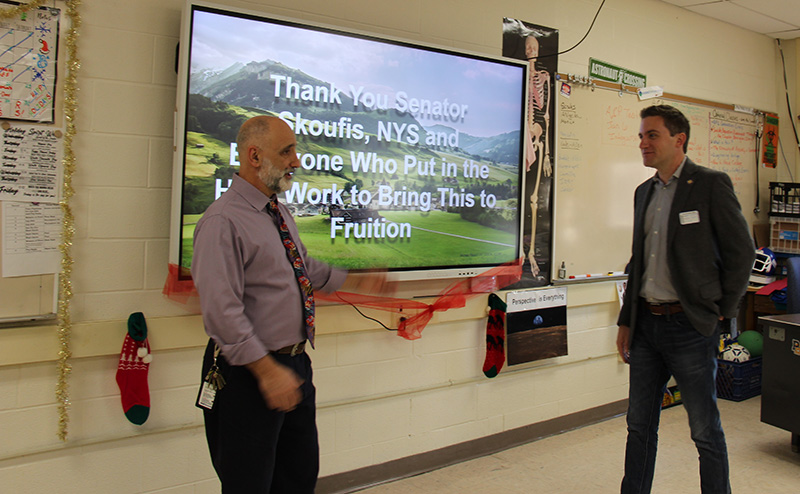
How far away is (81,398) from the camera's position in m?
2.04

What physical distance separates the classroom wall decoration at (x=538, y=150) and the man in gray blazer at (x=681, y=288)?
2.96 feet

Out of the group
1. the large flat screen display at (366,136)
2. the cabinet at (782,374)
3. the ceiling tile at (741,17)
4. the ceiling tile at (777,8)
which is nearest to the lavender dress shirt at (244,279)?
the large flat screen display at (366,136)

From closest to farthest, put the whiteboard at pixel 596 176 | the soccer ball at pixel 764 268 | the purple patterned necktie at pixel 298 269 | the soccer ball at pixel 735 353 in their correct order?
the purple patterned necktie at pixel 298 269 < the whiteboard at pixel 596 176 < the soccer ball at pixel 735 353 < the soccer ball at pixel 764 268

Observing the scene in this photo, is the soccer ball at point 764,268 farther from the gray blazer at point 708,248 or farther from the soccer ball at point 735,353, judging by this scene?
the gray blazer at point 708,248

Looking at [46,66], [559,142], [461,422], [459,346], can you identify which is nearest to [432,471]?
[461,422]

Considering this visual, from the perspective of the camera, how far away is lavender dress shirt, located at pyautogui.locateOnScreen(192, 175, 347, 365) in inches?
59.9

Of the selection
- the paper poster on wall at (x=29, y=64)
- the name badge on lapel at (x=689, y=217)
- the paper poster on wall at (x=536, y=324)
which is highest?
the paper poster on wall at (x=29, y=64)

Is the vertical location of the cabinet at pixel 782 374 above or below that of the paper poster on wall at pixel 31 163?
below

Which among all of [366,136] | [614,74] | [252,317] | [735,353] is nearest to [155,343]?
[252,317]

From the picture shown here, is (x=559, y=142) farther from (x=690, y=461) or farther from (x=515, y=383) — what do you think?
(x=690, y=461)

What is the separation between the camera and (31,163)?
74.9 inches

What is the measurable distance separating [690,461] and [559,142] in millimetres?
1923

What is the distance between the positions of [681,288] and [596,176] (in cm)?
154

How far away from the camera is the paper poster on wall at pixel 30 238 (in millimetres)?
1867
